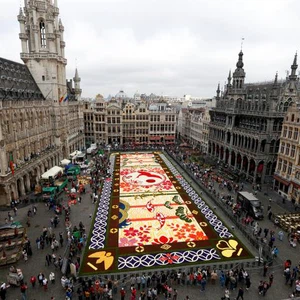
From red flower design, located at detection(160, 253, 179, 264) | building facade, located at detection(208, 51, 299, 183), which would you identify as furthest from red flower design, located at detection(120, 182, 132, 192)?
building facade, located at detection(208, 51, 299, 183)

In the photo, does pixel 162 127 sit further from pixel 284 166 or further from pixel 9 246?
pixel 9 246

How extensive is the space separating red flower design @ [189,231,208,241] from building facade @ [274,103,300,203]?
20.9 metres

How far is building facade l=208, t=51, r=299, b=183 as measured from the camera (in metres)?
48.2

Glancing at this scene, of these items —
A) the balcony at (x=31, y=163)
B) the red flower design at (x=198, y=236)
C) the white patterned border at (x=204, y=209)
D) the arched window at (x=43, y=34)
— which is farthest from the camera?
the arched window at (x=43, y=34)

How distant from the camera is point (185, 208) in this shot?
38.0 m

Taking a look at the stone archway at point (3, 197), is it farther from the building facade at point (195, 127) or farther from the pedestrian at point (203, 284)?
the building facade at point (195, 127)

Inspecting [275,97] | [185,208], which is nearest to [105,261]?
[185,208]

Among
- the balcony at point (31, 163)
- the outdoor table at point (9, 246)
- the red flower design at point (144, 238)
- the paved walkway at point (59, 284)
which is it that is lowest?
the paved walkway at point (59, 284)

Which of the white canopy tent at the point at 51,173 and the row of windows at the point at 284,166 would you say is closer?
the row of windows at the point at 284,166

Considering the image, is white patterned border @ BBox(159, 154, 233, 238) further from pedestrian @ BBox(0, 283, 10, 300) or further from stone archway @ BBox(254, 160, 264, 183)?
pedestrian @ BBox(0, 283, 10, 300)

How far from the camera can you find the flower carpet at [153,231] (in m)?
25.4

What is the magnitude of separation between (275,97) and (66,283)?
47879mm

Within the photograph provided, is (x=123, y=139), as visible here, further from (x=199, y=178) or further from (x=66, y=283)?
(x=66, y=283)

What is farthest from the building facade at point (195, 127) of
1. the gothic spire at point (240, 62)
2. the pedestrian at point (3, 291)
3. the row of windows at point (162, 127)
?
the pedestrian at point (3, 291)
